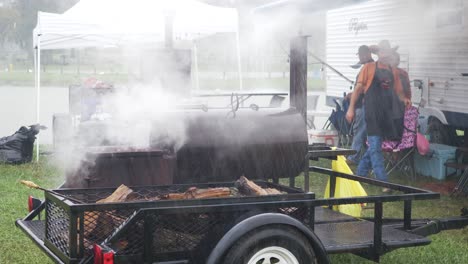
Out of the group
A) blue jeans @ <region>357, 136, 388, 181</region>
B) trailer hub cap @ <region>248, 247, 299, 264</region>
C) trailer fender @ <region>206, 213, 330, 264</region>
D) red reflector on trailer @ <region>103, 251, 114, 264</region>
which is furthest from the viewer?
blue jeans @ <region>357, 136, 388, 181</region>

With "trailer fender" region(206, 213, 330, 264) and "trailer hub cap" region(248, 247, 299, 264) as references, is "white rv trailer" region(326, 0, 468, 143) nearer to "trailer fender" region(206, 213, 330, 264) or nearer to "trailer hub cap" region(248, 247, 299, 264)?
"trailer fender" region(206, 213, 330, 264)

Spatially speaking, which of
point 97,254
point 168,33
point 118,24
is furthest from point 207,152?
point 118,24

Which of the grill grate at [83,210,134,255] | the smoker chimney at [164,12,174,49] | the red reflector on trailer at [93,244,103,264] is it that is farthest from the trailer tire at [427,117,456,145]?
the red reflector on trailer at [93,244,103,264]

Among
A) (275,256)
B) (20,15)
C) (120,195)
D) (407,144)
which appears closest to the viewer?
(275,256)

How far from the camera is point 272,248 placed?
11.1 feet

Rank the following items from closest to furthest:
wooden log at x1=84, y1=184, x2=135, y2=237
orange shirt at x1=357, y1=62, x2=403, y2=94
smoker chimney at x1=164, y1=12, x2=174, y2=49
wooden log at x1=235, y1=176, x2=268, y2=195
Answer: wooden log at x1=84, y1=184, x2=135, y2=237, wooden log at x1=235, y1=176, x2=268, y2=195, smoker chimney at x1=164, y1=12, x2=174, y2=49, orange shirt at x1=357, y1=62, x2=403, y2=94

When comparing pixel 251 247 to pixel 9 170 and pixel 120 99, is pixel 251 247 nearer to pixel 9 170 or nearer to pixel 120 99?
pixel 120 99

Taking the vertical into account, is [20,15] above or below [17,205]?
above

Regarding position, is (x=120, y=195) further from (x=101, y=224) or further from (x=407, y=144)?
(x=407, y=144)

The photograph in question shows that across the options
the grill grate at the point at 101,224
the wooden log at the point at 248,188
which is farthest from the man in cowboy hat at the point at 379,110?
the grill grate at the point at 101,224

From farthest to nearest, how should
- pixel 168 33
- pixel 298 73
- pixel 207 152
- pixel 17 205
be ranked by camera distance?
1. pixel 17 205
2. pixel 168 33
3. pixel 298 73
4. pixel 207 152

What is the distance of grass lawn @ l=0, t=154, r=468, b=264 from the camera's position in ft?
16.3

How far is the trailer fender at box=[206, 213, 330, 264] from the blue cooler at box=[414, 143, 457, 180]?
5.53m

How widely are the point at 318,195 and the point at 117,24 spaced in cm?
455
